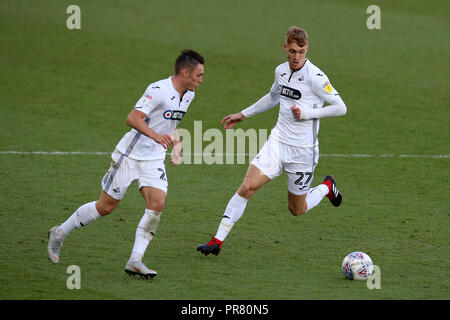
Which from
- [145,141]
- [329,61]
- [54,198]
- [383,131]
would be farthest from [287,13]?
[145,141]

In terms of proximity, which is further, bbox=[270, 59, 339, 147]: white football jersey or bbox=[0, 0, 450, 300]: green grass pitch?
bbox=[270, 59, 339, 147]: white football jersey

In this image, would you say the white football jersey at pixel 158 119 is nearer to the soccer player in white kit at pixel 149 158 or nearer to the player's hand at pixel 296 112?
the soccer player in white kit at pixel 149 158

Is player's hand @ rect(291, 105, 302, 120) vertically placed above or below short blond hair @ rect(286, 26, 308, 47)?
below

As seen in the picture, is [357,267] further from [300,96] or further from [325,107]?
[300,96]

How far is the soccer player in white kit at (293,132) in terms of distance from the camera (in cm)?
791

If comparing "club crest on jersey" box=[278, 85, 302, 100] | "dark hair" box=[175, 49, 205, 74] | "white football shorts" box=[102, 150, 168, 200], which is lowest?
"white football shorts" box=[102, 150, 168, 200]

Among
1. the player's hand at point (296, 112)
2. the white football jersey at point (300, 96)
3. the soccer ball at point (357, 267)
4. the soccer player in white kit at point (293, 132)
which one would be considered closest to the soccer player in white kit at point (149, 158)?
the soccer player in white kit at point (293, 132)

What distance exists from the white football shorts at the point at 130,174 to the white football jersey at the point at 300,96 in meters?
1.59

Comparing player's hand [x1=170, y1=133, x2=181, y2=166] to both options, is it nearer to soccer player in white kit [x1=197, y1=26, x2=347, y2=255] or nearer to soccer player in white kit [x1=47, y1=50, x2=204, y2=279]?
soccer player in white kit [x1=47, y1=50, x2=204, y2=279]

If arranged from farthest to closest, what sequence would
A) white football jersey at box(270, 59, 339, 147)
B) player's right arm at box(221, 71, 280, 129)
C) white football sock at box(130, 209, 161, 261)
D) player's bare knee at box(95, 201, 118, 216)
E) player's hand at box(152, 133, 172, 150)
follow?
player's right arm at box(221, 71, 280, 129), white football jersey at box(270, 59, 339, 147), player's bare knee at box(95, 201, 118, 216), white football sock at box(130, 209, 161, 261), player's hand at box(152, 133, 172, 150)

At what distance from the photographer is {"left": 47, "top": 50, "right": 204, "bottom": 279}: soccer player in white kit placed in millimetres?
7219

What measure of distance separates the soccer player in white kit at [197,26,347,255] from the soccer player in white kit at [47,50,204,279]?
0.92 meters

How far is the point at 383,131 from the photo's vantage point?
47.8ft

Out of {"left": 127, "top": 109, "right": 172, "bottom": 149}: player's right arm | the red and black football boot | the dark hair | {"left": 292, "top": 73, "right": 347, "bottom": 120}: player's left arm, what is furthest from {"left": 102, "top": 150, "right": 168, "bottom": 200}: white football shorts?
the red and black football boot
